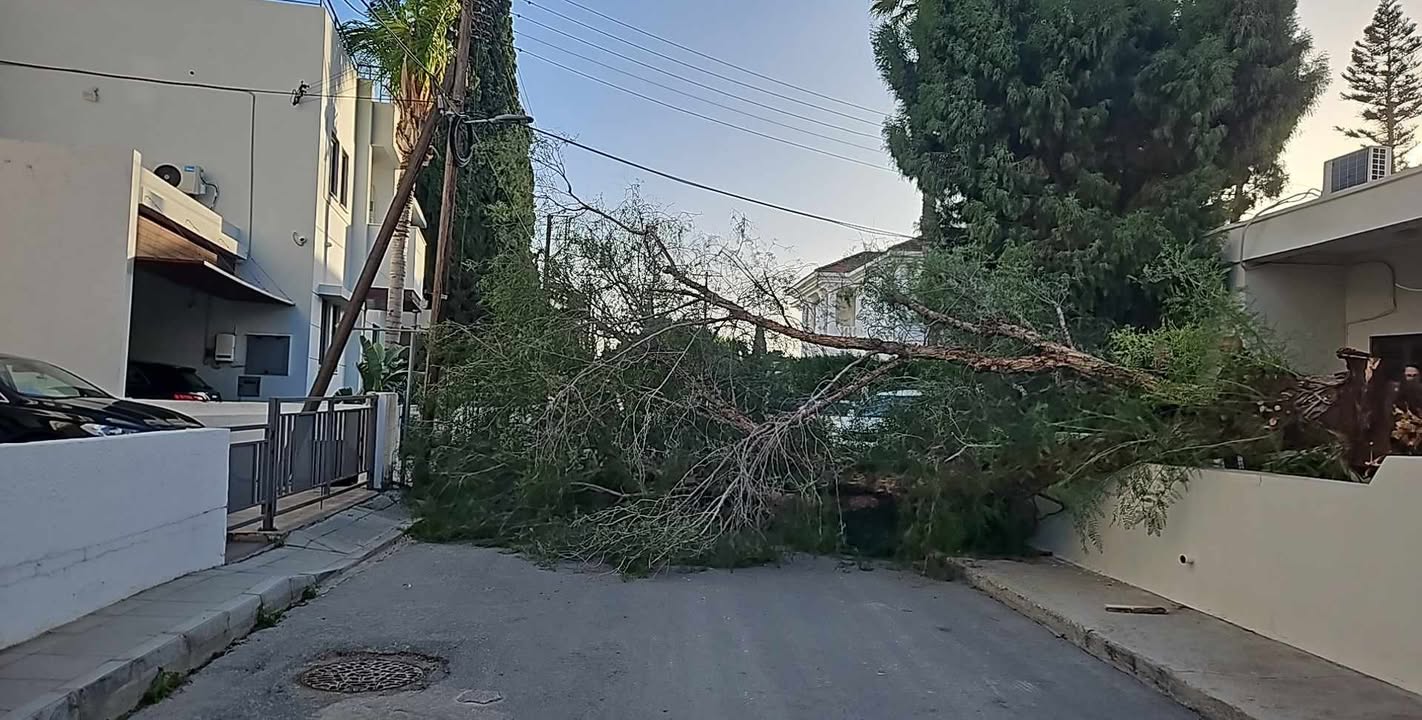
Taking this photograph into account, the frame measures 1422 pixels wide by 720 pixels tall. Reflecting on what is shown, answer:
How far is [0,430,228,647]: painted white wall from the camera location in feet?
20.1

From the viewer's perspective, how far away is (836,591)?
399 inches

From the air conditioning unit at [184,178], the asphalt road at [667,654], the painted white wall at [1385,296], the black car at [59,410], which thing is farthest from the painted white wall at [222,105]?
the painted white wall at [1385,296]

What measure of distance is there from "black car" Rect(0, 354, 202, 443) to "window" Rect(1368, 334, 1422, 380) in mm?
13841

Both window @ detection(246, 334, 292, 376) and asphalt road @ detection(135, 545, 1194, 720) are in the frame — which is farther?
window @ detection(246, 334, 292, 376)

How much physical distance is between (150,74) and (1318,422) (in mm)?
19155

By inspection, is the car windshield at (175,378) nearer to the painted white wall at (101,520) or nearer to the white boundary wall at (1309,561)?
the painted white wall at (101,520)

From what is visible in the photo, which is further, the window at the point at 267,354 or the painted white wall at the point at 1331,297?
the window at the point at 267,354

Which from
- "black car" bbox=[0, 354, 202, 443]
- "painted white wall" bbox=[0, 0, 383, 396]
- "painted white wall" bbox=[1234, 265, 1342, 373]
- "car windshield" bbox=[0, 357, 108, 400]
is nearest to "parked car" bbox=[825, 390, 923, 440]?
"painted white wall" bbox=[1234, 265, 1342, 373]

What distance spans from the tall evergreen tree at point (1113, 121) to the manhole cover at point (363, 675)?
10.7 m

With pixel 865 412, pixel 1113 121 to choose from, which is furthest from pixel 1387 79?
pixel 865 412

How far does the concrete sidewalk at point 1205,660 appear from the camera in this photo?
587cm

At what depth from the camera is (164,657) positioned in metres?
6.11

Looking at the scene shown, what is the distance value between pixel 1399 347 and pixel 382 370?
15291 millimetres

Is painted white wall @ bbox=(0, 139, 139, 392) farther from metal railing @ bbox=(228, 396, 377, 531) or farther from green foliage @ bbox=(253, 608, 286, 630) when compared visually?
green foliage @ bbox=(253, 608, 286, 630)
